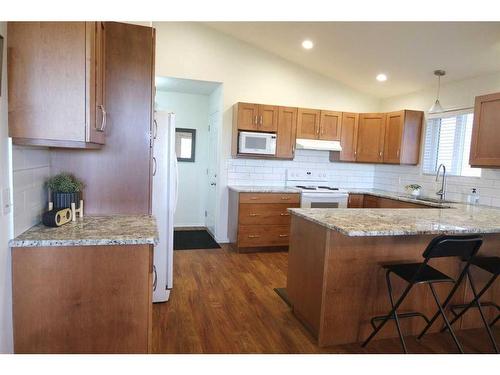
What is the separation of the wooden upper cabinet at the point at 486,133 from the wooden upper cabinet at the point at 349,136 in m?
1.79

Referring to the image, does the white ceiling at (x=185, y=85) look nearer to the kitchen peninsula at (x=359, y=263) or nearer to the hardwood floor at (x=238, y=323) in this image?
the hardwood floor at (x=238, y=323)

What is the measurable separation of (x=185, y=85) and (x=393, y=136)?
3.18 meters

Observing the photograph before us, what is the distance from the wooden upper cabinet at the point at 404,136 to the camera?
466 cm

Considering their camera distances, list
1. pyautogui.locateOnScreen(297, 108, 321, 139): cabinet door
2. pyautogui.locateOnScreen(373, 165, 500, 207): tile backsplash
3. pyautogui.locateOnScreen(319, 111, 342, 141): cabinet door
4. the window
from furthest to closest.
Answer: pyautogui.locateOnScreen(319, 111, 342, 141): cabinet door → pyautogui.locateOnScreen(297, 108, 321, 139): cabinet door → the window → pyautogui.locateOnScreen(373, 165, 500, 207): tile backsplash

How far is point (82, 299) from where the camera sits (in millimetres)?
1680

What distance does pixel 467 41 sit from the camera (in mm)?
3293

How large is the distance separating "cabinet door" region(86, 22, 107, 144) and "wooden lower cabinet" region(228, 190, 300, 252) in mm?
2637

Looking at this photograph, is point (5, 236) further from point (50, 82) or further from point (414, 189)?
point (414, 189)

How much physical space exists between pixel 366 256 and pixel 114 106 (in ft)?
6.62

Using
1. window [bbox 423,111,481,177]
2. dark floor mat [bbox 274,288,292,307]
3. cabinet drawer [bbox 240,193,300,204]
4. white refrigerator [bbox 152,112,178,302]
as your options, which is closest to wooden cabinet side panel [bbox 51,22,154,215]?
white refrigerator [bbox 152,112,178,302]

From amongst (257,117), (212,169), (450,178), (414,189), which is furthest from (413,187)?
(212,169)

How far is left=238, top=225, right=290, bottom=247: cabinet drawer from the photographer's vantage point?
4453mm

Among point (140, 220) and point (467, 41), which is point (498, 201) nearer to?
point (467, 41)

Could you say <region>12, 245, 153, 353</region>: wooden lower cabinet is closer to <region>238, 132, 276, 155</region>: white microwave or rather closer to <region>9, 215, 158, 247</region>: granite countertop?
<region>9, 215, 158, 247</region>: granite countertop
